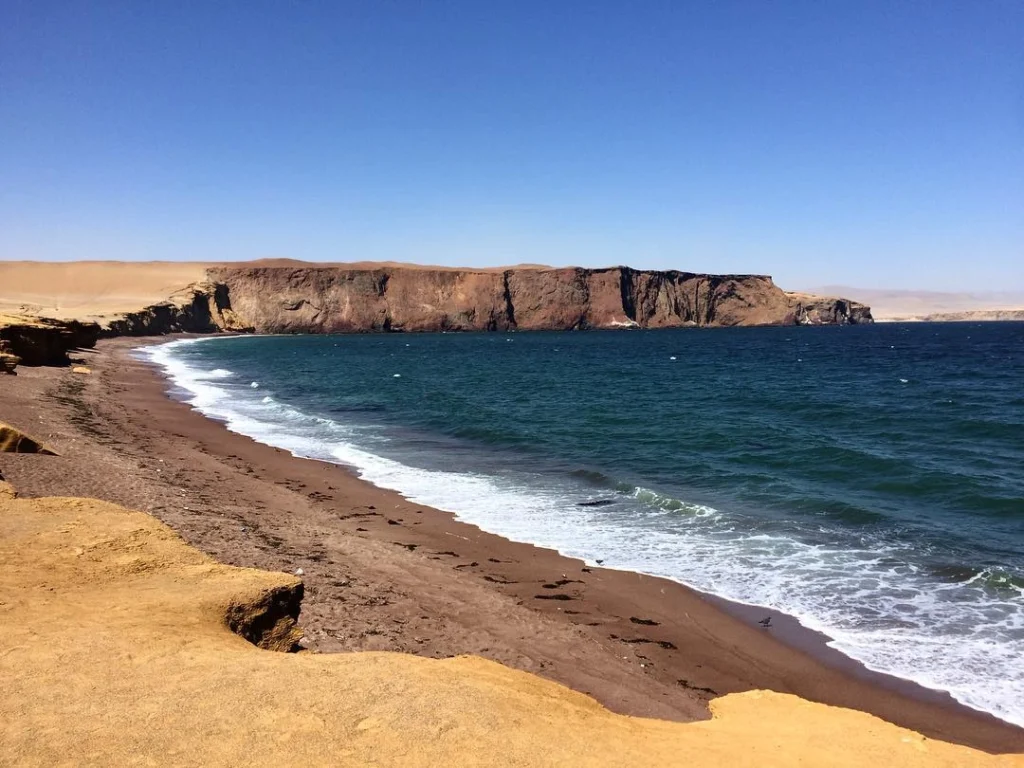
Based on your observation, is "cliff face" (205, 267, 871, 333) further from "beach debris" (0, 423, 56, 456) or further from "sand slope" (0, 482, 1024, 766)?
"sand slope" (0, 482, 1024, 766)

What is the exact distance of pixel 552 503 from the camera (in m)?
16.9

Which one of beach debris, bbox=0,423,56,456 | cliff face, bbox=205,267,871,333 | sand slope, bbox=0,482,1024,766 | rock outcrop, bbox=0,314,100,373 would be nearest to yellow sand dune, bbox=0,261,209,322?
cliff face, bbox=205,267,871,333

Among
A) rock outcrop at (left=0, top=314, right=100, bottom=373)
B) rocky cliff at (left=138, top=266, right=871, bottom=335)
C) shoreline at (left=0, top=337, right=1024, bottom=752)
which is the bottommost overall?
shoreline at (left=0, top=337, right=1024, bottom=752)

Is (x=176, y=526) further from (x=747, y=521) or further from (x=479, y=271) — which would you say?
(x=479, y=271)

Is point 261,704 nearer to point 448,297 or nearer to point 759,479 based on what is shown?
point 759,479

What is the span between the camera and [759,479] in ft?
62.0

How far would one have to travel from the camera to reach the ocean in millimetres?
10648

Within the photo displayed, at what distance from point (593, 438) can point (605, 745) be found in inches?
811

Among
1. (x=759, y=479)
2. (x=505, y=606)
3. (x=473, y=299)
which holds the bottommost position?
(x=505, y=606)

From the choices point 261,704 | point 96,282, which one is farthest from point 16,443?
point 96,282

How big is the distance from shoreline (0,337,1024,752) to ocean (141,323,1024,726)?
2.15 feet

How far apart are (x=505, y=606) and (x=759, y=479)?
11018 millimetres

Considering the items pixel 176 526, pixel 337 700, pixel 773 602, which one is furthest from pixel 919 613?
pixel 176 526

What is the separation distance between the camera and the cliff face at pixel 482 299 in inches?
5369
